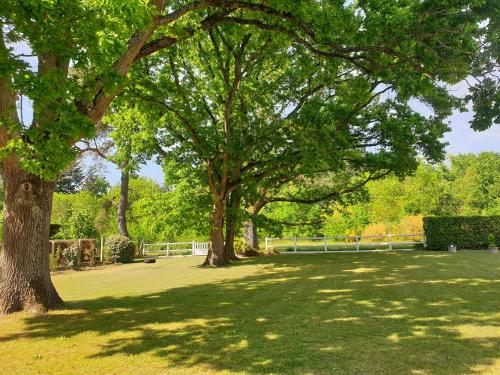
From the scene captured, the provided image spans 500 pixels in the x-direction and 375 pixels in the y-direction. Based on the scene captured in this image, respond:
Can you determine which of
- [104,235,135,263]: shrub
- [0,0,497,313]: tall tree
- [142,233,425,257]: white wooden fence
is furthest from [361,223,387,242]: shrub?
[0,0,497,313]: tall tree

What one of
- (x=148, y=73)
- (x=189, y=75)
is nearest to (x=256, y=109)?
(x=189, y=75)

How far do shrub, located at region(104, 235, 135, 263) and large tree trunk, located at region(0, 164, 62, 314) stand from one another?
1544 cm

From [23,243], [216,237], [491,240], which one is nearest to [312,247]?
[491,240]

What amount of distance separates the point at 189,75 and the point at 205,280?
9.49 m

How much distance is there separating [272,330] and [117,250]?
1894 centimetres

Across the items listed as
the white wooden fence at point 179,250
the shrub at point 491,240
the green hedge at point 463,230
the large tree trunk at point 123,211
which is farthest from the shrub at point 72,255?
the shrub at point 491,240

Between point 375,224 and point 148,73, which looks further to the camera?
point 375,224

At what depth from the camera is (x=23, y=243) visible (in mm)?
8859

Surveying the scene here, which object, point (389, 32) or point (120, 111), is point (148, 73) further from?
point (389, 32)

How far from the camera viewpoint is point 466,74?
9.92m

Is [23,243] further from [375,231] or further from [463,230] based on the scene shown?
[375,231]

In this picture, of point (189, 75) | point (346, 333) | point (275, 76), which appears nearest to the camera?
point (346, 333)

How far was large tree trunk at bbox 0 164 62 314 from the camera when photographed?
345 inches

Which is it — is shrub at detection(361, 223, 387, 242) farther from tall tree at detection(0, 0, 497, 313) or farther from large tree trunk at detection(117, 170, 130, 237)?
tall tree at detection(0, 0, 497, 313)
